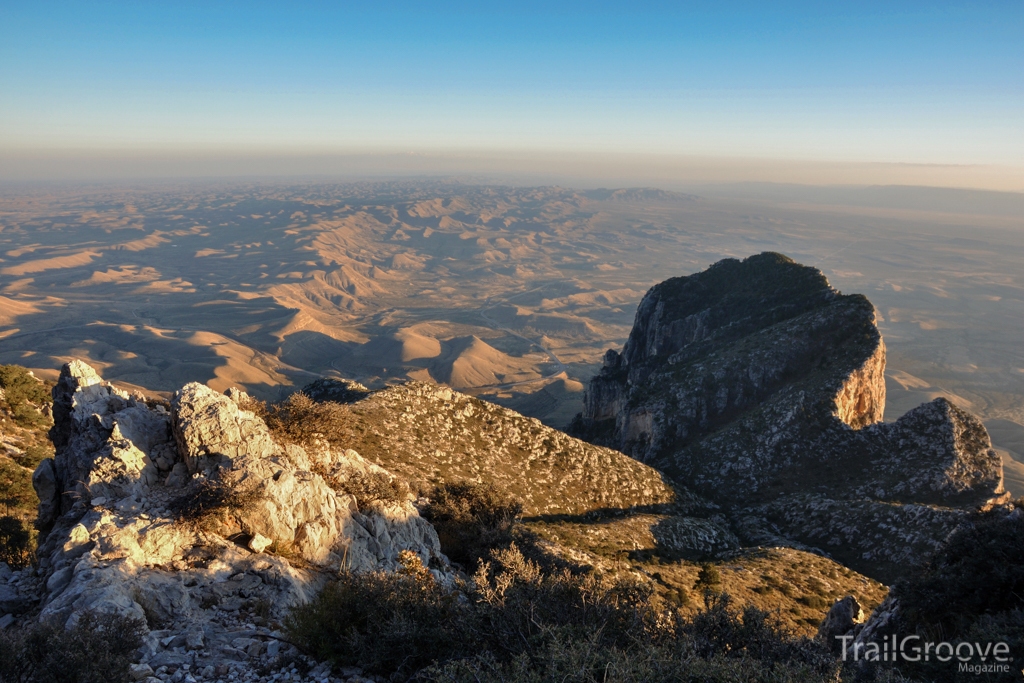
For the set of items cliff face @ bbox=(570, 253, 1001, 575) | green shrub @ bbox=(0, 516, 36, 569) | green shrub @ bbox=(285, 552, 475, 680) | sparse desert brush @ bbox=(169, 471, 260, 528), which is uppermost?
sparse desert brush @ bbox=(169, 471, 260, 528)

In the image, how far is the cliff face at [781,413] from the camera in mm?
35531

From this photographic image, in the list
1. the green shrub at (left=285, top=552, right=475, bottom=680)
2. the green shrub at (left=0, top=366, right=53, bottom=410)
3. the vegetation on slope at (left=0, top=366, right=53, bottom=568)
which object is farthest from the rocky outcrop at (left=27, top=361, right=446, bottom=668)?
the green shrub at (left=0, top=366, right=53, bottom=410)

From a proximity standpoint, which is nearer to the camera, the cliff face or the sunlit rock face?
the sunlit rock face

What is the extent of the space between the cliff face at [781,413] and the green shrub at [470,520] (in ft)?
77.5

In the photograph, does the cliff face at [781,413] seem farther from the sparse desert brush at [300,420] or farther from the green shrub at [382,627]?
the sparse desert brush at [300,420]

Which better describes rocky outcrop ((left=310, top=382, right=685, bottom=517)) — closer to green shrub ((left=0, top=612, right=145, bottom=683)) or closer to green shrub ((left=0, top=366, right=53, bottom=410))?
green shrub ((left=0, top=612, right=145, bottom=683))

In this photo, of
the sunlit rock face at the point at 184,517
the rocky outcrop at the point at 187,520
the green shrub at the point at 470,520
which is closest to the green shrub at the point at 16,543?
the rocky outcrop at the point at 187,520

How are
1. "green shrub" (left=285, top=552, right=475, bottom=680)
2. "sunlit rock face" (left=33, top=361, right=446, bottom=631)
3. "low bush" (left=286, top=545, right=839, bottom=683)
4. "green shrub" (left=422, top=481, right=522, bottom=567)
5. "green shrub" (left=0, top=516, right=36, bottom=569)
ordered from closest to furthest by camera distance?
"low bush" (left=286, top=545, right=839, bottom=683)
"green shrub" (left=285, top=552, right=475, bottom=680)
"sunlit rock face" (left=33, top=361, right=446, bottom=631)
"green shrub" (left=0, top=516, right=36, bottom=569)
"green shrub" (left=422, top=481, right=522, bottom=567)

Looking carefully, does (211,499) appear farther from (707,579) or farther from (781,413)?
(781,413)

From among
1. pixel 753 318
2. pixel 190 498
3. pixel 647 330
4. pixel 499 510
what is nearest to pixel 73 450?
pixel 190 498

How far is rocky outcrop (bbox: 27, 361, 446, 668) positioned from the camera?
30.1 feet

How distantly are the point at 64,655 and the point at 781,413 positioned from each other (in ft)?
155

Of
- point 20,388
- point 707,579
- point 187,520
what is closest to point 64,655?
point 187,520

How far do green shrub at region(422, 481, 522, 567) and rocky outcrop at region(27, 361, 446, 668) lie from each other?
1633mm
